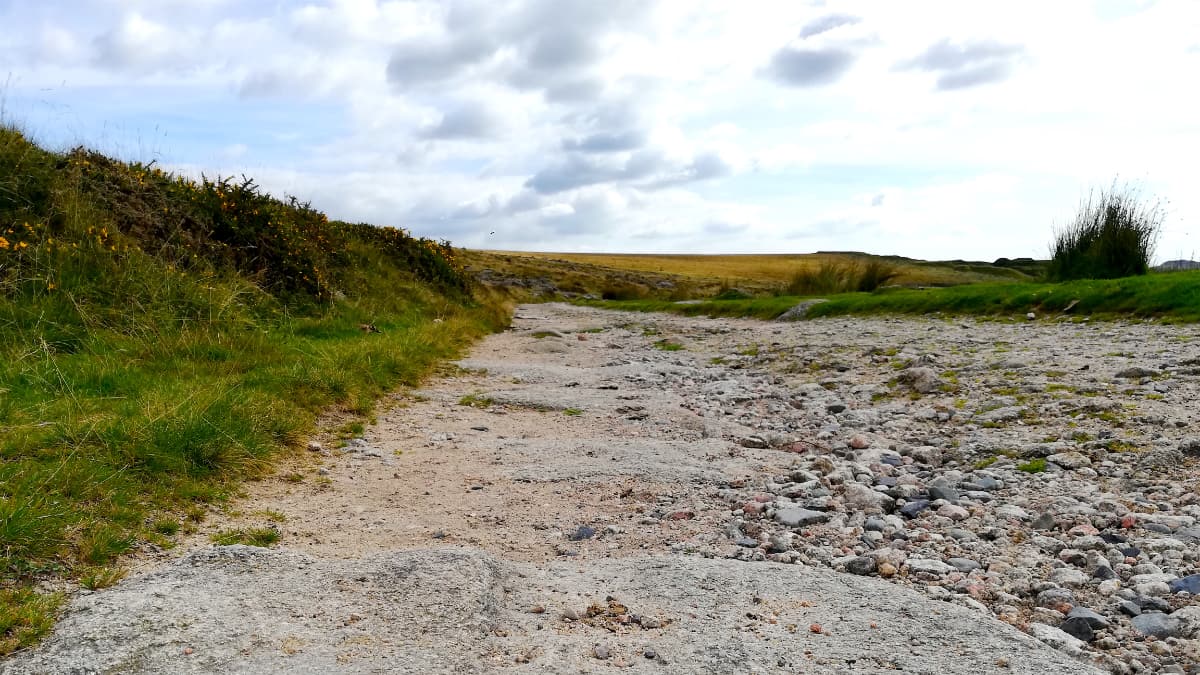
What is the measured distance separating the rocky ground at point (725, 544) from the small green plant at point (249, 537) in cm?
13

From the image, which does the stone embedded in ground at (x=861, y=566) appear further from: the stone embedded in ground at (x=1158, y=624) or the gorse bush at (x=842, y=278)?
the gorse bush at (x=842, y=278)

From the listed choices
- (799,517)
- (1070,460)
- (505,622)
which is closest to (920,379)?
(1070,460)

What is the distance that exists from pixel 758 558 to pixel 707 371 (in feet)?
22.3

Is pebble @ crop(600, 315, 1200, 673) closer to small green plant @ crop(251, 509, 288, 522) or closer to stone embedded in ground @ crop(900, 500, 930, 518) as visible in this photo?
stone embedded in ground @ crop(900, 500, 930, 518)

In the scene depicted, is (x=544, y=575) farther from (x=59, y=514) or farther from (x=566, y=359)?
(x=566, y=359)

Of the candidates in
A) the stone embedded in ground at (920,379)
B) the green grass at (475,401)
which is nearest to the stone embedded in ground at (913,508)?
the stone embedded in ground at (920,379)

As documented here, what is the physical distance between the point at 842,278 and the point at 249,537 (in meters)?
25.7

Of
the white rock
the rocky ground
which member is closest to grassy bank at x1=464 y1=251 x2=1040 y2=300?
the rocky ground

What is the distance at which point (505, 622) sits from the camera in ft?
9.76

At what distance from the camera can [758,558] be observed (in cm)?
359

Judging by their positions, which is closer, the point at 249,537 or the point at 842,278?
the point at 249,537

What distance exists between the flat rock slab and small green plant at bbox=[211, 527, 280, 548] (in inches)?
13.4

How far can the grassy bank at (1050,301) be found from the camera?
37.2 ft

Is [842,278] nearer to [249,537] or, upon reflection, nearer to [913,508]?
[913,508]
